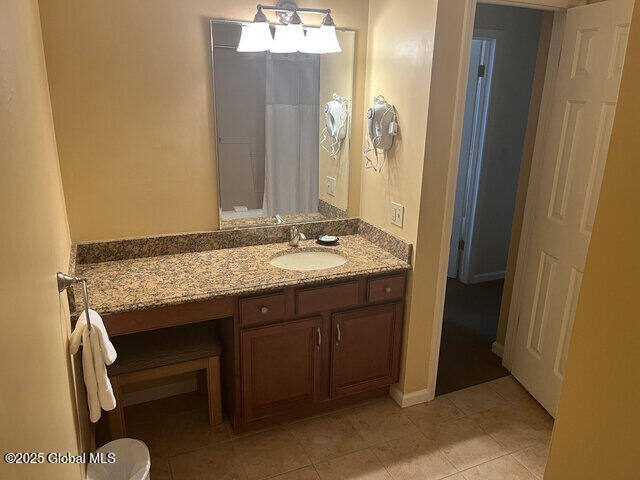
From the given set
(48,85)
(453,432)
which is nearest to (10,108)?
(48,85)

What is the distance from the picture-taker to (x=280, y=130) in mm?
2494

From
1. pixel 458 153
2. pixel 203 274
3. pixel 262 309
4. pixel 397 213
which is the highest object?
pixel 458 153

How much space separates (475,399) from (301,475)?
1.11m

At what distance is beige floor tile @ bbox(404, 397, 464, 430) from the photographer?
8.11 feet

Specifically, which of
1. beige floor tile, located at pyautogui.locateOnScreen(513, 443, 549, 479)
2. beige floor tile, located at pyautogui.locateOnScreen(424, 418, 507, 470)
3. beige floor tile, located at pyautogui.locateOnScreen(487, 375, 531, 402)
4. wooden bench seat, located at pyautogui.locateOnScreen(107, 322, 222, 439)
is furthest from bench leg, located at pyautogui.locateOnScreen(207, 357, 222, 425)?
beige floor tile, located at pyautogui.locateOnScreen(487, 375, 531, 402)

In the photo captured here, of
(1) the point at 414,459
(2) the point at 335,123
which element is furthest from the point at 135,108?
(1) the point at 414,459

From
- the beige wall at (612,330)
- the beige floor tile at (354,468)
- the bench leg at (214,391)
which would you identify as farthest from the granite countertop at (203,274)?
the beige wall at (612,330)

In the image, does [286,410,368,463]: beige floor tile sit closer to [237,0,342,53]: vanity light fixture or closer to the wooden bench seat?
the wooden bench seat

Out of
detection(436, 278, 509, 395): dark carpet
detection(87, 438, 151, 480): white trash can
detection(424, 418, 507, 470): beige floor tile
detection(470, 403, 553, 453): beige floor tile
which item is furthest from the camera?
detection(436, 278, 509, 395): dark carpet

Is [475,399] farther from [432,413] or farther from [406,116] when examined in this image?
[406,116]

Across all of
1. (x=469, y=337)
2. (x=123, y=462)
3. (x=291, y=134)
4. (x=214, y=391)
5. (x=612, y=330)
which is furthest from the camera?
(x=469, y=337)

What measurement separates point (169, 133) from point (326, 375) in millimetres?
1420

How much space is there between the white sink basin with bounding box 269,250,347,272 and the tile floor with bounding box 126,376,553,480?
2.59 ft

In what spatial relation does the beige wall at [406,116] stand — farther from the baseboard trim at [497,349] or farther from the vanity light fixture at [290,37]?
the baseboard trim at [497,349]
